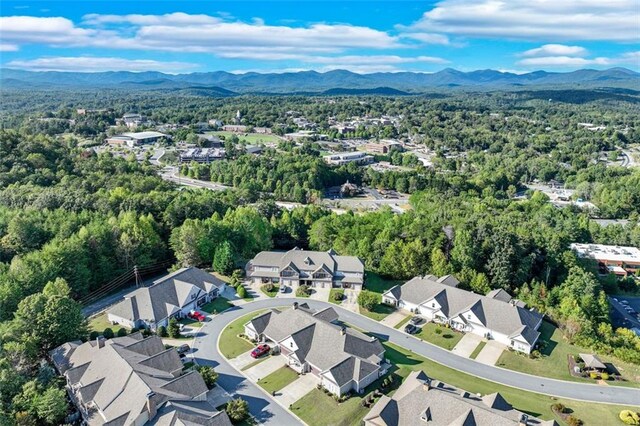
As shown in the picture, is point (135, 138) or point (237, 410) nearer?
point (237, 410)

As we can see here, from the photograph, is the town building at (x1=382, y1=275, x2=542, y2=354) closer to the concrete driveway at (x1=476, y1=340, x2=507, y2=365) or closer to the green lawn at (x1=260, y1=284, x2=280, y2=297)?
the concrete driveway at (x1=476, y1=340, x2=507, y2=365)

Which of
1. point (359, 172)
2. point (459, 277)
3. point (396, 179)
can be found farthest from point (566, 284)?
point (359, 172)

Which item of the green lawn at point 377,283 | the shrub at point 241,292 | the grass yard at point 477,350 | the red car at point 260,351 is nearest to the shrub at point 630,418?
the grass yard at point 477,350

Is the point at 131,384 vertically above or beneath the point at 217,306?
above

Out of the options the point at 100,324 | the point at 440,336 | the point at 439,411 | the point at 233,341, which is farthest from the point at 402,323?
the point at 100,324

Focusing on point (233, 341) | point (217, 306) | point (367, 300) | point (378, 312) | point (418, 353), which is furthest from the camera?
point (217, 306)

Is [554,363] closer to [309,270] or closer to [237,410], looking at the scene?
[309,270]

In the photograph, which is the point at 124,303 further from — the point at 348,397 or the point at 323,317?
the point at 348,397
